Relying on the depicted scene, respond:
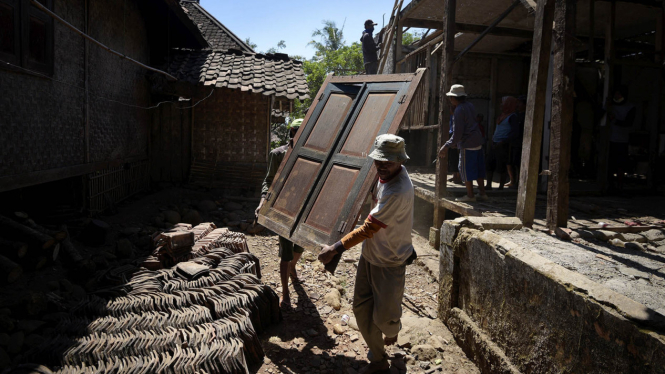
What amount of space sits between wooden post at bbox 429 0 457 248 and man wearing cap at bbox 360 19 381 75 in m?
5.20

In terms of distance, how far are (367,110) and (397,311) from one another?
1.86 meters

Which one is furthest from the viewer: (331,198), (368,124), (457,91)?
(457,91)

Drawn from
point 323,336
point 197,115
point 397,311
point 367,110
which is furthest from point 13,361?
point 197,115

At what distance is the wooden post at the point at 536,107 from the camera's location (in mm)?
4129

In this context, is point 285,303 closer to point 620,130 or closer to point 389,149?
point 389,149

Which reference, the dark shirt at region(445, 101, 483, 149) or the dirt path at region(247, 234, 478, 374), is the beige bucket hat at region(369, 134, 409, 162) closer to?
the dirt path at region(247, 234, 478, 374)

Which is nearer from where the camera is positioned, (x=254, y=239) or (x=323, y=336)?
(x=323, y=336)

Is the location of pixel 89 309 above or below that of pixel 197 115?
below

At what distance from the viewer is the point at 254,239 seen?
7.56 m

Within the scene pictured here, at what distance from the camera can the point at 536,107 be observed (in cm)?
415

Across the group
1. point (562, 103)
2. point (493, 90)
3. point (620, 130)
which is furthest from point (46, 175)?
point (493, 90)

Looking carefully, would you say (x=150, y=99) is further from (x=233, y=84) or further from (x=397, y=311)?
(x=397, y=311)

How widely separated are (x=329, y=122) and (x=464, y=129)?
2621 mm

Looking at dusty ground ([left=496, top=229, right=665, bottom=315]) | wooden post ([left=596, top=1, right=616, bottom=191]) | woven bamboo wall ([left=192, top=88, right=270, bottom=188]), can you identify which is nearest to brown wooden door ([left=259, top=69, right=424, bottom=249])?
dusty ground ([left=496, top=229, right=665, bottom=315])
